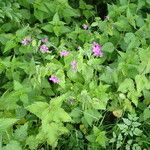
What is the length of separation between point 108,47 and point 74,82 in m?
0.45

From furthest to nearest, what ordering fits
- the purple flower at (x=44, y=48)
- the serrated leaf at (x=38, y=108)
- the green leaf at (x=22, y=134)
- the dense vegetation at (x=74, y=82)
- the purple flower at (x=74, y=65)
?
the purple flower at (x=44, y=48) < the purple flower at (x=74, y=65) < the dense vegetation at (x=74, y=82) < the serrated leaf at (x=38, y=108) < the green leaf at (x=22, y=134)

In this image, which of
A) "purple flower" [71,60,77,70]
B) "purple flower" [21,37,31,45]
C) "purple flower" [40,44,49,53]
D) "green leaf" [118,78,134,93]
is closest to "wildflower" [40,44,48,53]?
"purple flower" [40,44,49,53]

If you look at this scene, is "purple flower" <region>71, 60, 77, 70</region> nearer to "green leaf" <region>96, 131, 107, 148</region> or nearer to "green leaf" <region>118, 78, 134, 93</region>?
"green leaf" <region>118, 78, 134, 93</region>

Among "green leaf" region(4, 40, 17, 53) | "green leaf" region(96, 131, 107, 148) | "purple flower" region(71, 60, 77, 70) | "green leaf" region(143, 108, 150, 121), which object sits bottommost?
"green leaf" region(96, 131, 107, 148)

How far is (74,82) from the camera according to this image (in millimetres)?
3109

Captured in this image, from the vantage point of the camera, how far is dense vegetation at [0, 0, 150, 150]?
2.82m

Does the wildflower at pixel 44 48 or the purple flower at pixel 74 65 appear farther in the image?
the wildflower at pixel 44 48

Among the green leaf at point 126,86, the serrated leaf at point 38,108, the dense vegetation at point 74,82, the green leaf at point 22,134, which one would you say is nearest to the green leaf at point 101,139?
the dense vegetation at point 74,82

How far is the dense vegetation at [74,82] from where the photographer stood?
2822 mm

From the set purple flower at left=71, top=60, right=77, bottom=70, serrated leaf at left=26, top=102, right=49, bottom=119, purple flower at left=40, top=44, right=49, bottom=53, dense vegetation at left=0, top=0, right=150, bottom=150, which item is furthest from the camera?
purple flower at left=40, top=44, right=49, bottom=53

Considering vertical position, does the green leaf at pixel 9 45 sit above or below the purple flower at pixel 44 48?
below

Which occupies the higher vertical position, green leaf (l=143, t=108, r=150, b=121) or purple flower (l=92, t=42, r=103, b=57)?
purple flower (l=92, t=42, r=103, b=57)

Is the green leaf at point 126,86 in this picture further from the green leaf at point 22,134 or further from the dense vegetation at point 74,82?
the green leaf at point 22,134

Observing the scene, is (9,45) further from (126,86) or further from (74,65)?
(126,86)
